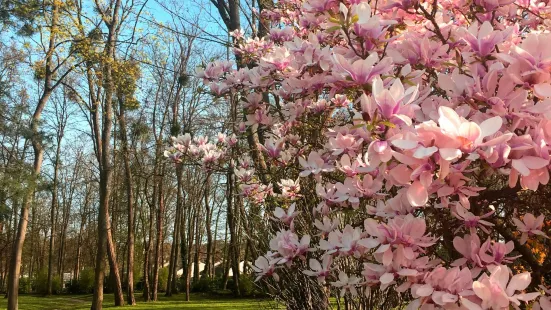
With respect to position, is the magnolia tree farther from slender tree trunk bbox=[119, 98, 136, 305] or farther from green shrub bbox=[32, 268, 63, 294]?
green shrub bbox=[32, 268, 63, 294]

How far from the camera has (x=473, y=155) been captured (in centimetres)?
96

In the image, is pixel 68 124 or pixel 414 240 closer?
pixel 414 240

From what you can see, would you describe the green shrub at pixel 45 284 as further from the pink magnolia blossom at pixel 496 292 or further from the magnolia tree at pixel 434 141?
the pink magnolia blossom at pixel 496 292

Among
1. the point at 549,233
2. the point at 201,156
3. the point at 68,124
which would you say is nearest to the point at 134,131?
the point at 68,124

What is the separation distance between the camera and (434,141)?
987 mm

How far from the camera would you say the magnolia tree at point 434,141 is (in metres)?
1.04

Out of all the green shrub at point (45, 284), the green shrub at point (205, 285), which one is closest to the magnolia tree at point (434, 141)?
the green shrub at point (205, 285)

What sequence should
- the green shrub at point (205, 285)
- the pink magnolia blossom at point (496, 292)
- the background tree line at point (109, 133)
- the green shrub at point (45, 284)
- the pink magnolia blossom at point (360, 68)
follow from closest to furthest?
the pink magnolia blossom at point (496, 292)
the pink magnolia blossom at point (360, 68)
the background tree line at point (109, 133)
the green shrub at point (205, 285)
the green shrub at point (45, 284)

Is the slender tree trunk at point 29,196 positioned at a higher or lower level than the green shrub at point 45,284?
higher

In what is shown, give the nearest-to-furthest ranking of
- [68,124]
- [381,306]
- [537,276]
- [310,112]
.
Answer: [537,276] → [310,112] → [381,306] → [68,124]

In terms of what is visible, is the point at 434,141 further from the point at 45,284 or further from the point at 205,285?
the point at 45,284

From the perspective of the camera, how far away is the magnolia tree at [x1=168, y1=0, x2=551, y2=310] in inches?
41.1

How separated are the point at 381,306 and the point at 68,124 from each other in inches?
924

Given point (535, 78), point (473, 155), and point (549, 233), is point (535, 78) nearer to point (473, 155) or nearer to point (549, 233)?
point (473, 155)
